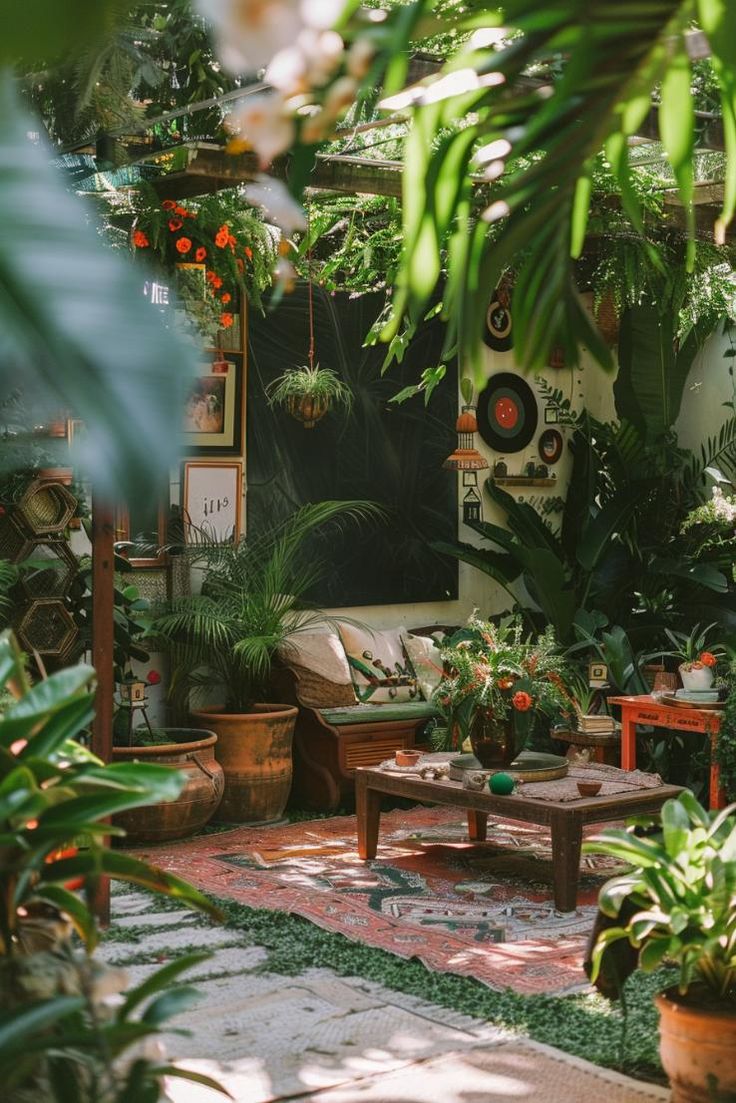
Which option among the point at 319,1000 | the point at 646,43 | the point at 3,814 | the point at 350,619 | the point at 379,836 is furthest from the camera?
the point at 350,619

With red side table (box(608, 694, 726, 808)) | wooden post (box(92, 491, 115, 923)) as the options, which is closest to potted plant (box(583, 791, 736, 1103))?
wooden post (box(92, 491, 115, 923))

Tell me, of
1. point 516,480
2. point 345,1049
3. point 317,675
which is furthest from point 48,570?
point 516,480

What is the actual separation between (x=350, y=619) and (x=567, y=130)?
7.67m

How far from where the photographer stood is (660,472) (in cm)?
836

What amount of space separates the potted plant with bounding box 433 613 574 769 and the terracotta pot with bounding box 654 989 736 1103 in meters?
2.69

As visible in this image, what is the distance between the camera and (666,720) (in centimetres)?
655

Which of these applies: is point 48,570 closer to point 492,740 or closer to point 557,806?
point 492,740

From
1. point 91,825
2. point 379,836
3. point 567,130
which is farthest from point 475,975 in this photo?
point 567,130

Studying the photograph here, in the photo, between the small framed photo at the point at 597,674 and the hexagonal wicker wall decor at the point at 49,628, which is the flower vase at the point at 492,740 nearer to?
the small framed photo at the point at 597,674

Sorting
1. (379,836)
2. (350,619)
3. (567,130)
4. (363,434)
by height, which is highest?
(363,434)

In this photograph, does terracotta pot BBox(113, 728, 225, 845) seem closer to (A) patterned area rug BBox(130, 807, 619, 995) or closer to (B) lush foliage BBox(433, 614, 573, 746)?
(A) patterned area rug BBox(130, 807, 619, 995)

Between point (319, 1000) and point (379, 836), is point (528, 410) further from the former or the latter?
point (319, 1000)

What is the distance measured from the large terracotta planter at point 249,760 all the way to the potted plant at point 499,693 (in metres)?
1.12

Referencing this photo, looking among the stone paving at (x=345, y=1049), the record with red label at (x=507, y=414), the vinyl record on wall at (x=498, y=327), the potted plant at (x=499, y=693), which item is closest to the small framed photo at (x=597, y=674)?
the potted plant at (x=499, y=693)
